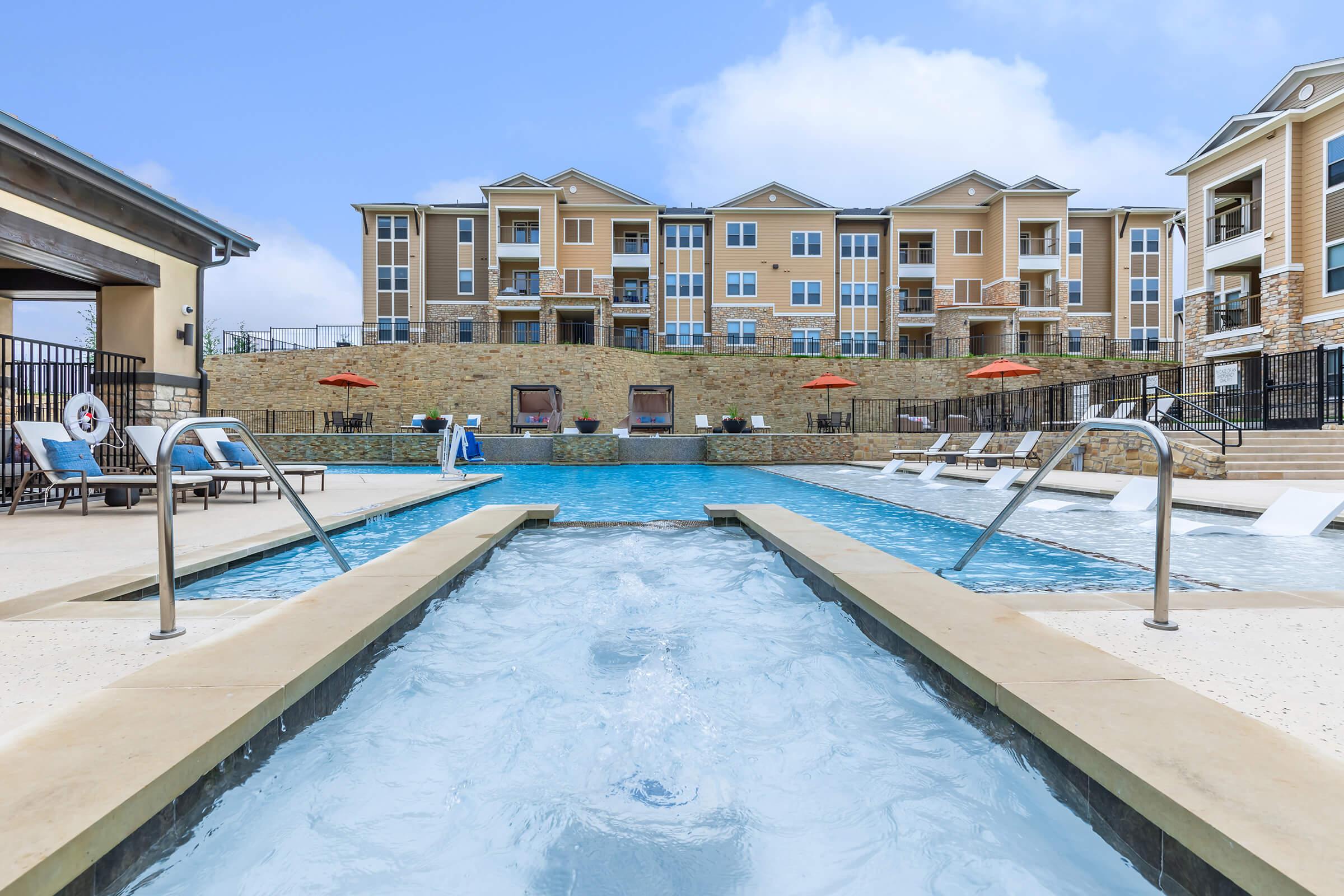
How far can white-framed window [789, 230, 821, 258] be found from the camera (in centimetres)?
3369

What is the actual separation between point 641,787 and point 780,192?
3508 cm

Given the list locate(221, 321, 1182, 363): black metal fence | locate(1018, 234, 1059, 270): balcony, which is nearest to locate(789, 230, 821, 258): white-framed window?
locate(221, 321, 1182, 363): black metal fence

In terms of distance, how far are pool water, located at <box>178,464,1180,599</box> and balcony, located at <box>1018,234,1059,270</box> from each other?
25.8 m

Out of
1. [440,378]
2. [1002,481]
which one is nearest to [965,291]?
[440,378]

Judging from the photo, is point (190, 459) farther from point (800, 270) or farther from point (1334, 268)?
point (800, 270)

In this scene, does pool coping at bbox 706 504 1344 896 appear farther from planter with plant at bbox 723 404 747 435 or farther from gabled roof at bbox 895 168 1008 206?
gabled roof at bbox 895 168 1008 206

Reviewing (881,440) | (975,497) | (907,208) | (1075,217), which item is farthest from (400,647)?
(1075,217)

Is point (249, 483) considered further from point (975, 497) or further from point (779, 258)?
point (779, 258)

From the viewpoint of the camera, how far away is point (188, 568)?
409 centimetres

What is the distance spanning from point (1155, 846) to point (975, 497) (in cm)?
833

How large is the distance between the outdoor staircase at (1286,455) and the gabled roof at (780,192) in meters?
25.2

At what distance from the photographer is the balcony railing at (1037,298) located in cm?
3344

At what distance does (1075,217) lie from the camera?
110 feet

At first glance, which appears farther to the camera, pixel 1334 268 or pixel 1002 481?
pixel 1334 268
